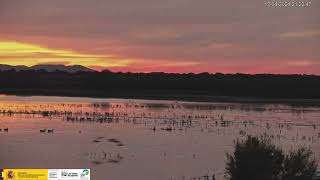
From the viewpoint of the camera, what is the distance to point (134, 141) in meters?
28.5

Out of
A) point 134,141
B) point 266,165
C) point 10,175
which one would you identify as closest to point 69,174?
point 10,175

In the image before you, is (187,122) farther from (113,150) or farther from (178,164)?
(178,164)

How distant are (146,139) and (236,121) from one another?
13670 mm

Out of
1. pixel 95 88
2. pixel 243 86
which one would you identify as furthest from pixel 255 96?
pixel 95 88

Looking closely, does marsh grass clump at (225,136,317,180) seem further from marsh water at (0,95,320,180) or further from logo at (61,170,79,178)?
logo at (61,170,79,178)

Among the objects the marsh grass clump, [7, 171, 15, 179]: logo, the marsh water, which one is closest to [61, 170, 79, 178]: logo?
[7, 171, 15, 179]: logo

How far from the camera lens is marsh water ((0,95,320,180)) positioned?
821 inches

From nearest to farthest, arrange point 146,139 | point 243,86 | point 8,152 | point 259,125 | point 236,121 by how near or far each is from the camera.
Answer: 1. point 8,152
2. point 146,139
3. point 259,125
4. point 236,121
5. point 243,86

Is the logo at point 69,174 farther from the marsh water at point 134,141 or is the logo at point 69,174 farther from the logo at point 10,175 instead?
the marsh water at point 134,141

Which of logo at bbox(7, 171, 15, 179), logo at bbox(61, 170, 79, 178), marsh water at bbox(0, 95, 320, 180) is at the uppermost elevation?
logo at bbox(7, 171, 15, 179)

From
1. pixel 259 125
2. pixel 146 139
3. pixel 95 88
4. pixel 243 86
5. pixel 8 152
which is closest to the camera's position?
pixel 8 152

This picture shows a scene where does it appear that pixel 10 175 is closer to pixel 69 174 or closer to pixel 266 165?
pixel 69 174

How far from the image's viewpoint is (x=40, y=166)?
824 inches

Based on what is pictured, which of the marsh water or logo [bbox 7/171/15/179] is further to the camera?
the marsh water
